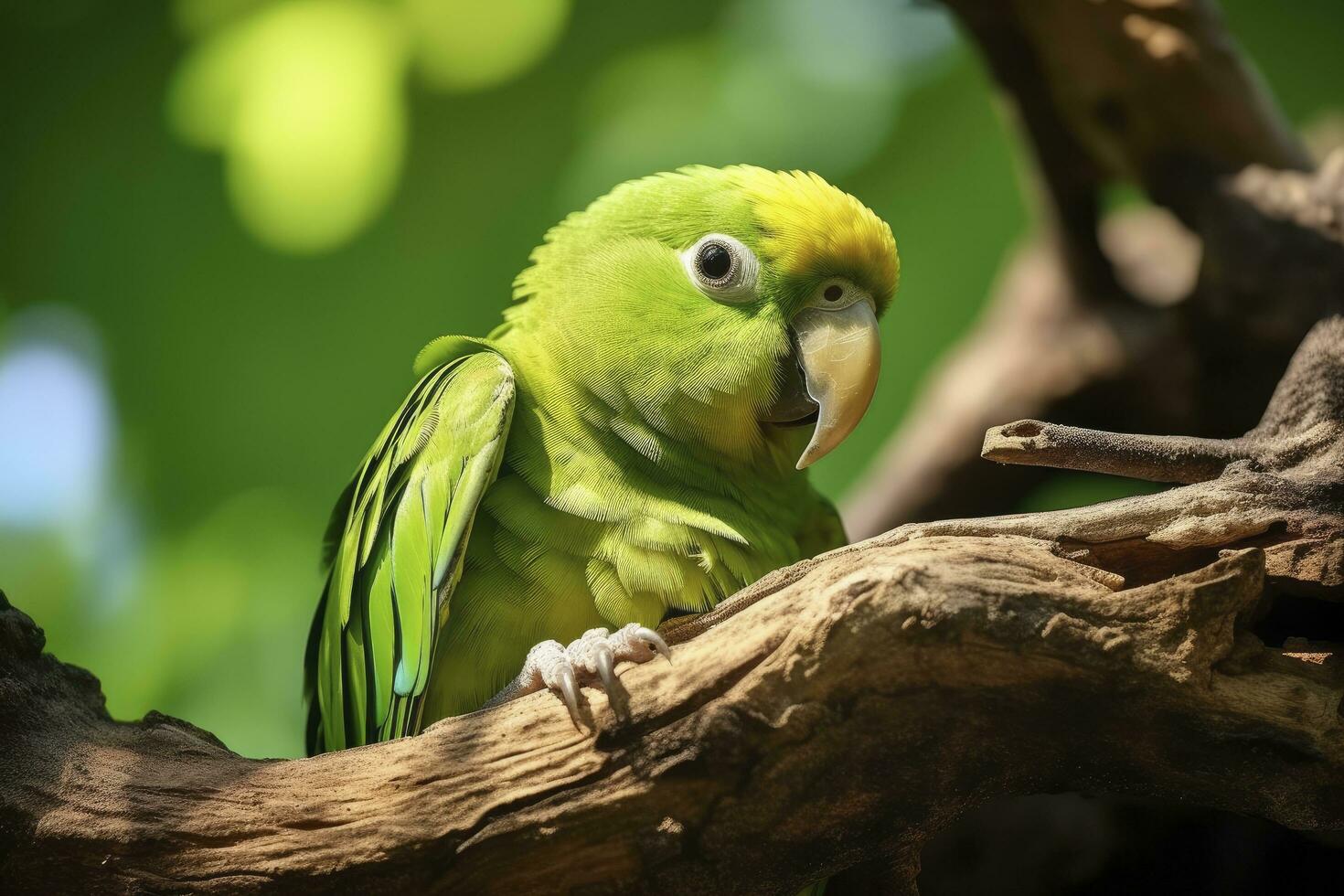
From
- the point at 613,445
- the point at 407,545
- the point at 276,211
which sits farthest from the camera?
the point at 276,211

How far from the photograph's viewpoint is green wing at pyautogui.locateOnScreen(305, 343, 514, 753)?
2084 mm

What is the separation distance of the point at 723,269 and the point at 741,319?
0.13 m

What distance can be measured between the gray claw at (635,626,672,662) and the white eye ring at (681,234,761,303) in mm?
878

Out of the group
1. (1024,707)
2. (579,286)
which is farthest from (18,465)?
(1024,707)

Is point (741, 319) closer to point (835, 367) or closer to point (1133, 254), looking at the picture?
point (835, 367)

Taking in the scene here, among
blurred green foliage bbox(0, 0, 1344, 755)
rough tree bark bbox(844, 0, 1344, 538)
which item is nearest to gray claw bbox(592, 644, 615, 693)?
rough tree bark bbox(844, 0, 1344, 538)

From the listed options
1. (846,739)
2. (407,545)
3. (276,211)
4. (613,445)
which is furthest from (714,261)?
(276,211)

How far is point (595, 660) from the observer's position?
167cm

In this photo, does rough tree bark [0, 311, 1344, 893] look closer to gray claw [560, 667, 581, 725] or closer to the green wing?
gray claw [560, 667, 581, 725]

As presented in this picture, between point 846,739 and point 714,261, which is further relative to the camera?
point 714,261

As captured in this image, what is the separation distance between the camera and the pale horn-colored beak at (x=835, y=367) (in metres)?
2.24

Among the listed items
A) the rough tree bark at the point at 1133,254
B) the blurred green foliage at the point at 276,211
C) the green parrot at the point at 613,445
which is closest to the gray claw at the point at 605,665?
the green parrot at the point at 613,445

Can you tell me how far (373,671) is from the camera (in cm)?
224

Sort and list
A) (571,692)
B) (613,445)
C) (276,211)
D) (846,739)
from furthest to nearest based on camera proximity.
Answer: (276,211) → (613,445) → (571,692) → (846,739)
